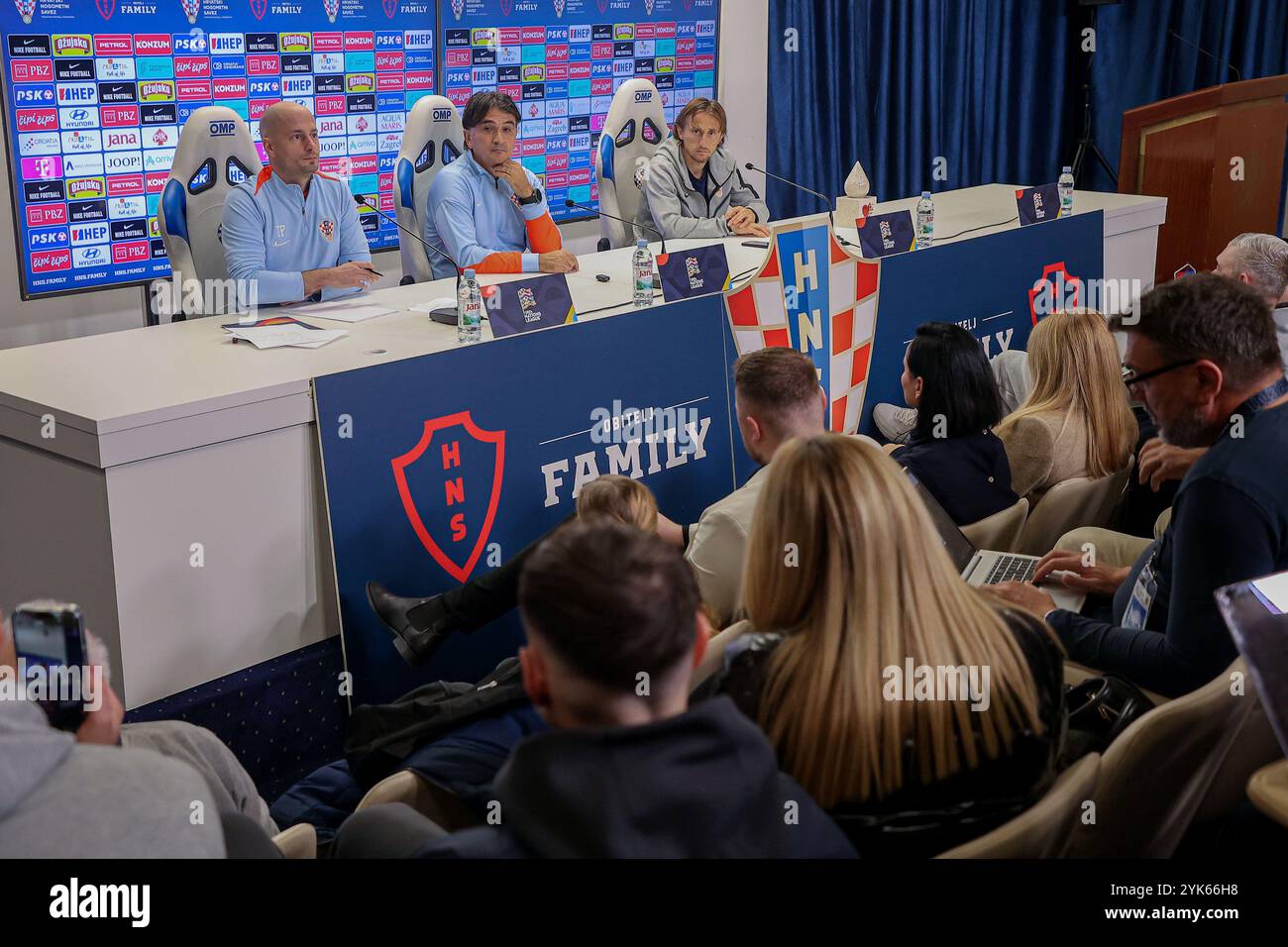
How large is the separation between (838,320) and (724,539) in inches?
55.5

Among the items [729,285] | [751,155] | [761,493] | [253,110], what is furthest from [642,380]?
[751,155]

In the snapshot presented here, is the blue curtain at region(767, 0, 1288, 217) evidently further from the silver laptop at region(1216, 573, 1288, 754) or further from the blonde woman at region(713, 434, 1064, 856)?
the silver laptop at region(1216, 573, 1288, 754)

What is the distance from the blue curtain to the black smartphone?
5.93 meters

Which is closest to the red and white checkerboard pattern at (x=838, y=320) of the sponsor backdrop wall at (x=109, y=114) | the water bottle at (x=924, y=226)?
the water bottle at (x=924, y=226)

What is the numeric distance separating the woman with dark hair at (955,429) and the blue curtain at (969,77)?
172 inches

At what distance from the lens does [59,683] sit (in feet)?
4.26

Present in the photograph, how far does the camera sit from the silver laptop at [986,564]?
2227 mm

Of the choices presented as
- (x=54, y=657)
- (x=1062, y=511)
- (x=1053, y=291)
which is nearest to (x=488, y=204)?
(x=1053, y=291)

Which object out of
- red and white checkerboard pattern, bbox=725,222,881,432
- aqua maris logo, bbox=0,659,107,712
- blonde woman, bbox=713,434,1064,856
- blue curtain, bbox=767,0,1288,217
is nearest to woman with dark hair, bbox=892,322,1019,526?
red and white checkerboard pattern, bbox=725,222,881,432

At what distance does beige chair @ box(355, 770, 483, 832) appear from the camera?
1654 mm

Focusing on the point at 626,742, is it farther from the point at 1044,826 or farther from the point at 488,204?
the point at 488,204

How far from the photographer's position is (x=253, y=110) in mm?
4840

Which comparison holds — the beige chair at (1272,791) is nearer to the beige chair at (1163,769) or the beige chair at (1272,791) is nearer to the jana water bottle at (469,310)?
the beige chair at (1163,769)
